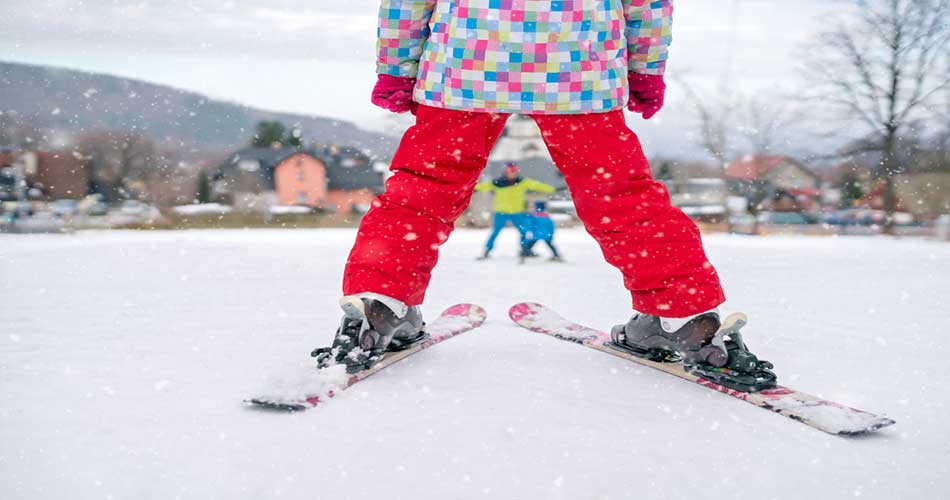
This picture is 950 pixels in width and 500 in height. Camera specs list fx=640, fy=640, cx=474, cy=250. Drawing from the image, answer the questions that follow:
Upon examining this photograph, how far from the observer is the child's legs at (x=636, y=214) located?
5.25ft

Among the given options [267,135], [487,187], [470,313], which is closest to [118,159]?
[267,135]

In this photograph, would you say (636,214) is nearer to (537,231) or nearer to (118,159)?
(537,231)

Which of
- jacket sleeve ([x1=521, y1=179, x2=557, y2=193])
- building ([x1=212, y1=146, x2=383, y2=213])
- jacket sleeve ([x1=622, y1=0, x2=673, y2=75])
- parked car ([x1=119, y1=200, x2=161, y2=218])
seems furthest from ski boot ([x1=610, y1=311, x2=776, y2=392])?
parked car ([x1=119, y1=200, x2=161, y2=218])

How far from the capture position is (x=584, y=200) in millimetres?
1691

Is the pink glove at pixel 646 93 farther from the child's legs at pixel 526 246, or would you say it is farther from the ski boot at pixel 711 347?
the child's legs at pixel 526 246

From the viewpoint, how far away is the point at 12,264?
4496 mm

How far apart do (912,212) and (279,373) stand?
1000 cm

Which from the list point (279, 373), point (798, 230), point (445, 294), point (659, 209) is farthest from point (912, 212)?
point (279, 373)

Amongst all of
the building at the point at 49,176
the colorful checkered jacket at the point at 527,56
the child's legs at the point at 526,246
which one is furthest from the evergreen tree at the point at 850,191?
the building at the point at 49,176

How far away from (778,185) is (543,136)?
992 centimetres

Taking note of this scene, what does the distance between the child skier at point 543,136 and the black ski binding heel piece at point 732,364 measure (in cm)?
1

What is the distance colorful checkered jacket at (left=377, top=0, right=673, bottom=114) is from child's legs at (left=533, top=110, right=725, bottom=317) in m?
0.08

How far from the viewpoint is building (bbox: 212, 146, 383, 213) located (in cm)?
979

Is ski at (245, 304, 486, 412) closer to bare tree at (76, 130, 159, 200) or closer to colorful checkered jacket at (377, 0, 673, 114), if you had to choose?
colorful checkered jacket at (377, 0, 673, 114)
